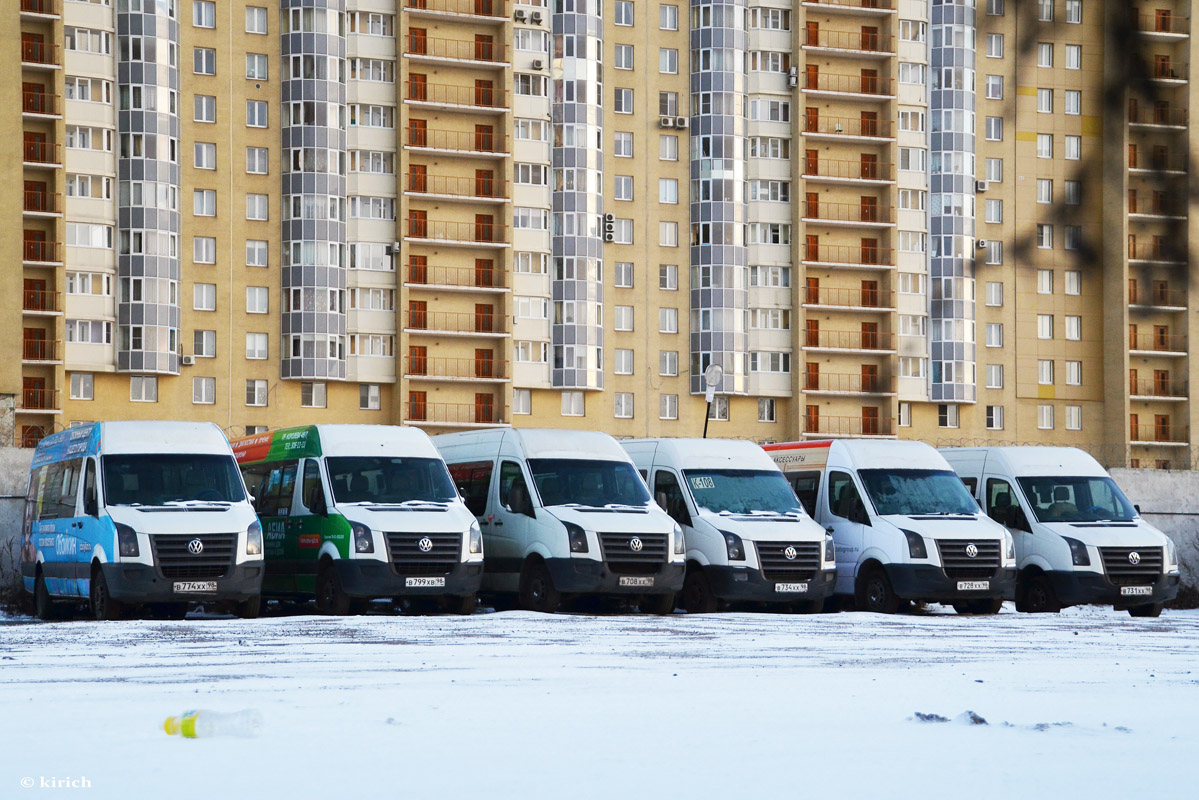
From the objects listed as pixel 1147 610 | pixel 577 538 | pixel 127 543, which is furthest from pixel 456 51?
pixel 127 543

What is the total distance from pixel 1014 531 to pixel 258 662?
1492 centimetres

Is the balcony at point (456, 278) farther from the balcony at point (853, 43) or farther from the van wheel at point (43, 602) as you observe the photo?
the van wheel at point (43, 602)

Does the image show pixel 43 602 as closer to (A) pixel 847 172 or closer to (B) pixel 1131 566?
(B) pixel 1131 566

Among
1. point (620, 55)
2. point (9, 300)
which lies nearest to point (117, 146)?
point (9, 300)

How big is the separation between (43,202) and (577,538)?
51.4 meters

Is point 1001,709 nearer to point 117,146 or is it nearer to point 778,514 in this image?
point 778,514

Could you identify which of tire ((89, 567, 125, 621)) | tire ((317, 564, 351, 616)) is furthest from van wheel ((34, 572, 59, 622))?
tire ((317, 564, 351, 616))

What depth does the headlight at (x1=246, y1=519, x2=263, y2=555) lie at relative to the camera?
21.9 meters

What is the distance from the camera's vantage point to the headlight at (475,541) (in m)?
22.9

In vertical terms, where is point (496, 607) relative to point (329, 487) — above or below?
below

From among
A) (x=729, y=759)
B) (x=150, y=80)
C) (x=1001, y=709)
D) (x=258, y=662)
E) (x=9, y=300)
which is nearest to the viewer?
(x=729, y=759)

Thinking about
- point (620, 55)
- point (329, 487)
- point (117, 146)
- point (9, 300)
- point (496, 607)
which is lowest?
point (496, 607)

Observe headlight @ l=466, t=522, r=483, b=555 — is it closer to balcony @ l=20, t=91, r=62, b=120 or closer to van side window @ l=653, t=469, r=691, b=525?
van side window @ l=653, t=469, r=691, b=525

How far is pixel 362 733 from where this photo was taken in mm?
10109
